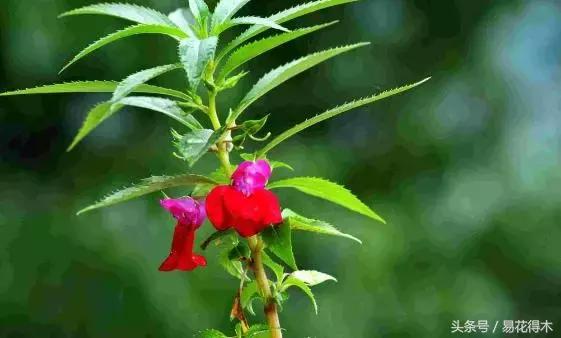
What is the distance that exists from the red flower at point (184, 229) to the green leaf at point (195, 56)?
0.11 m

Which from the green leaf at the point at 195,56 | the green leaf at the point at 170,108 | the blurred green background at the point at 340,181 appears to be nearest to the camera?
the green leaf at the point at 195,56

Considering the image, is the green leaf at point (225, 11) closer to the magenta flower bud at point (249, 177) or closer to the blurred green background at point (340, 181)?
the magenta flower bud at point (249, 177)

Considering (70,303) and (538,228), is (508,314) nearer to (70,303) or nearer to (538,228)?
(538,228)

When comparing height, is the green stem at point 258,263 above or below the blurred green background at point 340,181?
below

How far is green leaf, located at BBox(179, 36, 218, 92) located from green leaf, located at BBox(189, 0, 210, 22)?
8 centimetres

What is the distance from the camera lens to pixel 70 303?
2246 mm

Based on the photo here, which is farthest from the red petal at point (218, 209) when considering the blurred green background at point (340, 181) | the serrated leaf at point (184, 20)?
the blurred green background at point (340, 181)

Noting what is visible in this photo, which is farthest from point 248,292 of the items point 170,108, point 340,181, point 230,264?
point 340,181

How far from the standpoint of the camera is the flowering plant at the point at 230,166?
21.0 inches

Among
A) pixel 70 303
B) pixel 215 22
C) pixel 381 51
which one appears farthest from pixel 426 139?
pixel 215 22

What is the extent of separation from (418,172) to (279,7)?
19.8 inches

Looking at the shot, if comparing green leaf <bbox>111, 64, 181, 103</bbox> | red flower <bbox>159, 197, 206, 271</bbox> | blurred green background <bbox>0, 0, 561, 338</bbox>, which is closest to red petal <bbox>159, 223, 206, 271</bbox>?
red flower <bbox>159, 197, 206, 271</bbox>

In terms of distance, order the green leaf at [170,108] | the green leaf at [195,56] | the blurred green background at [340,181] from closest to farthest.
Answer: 1. the green leaf at [195,56]
2. the green leaf at [170,108]
3. the blurred green background at [340,181]

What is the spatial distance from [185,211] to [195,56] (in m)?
0.12
